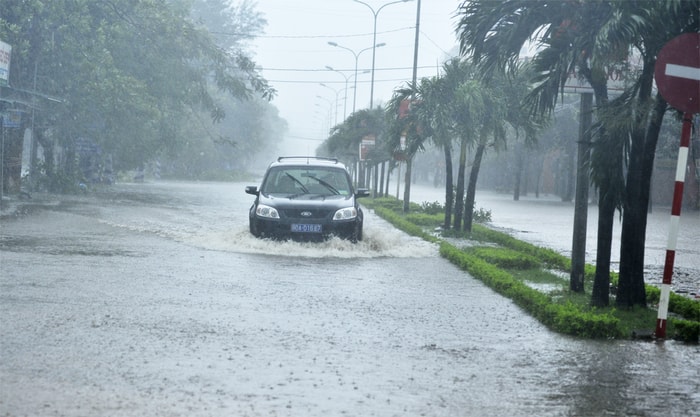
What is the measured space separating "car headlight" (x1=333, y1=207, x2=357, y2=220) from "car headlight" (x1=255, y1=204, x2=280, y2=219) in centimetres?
102

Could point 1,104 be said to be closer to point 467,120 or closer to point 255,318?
point 467,120

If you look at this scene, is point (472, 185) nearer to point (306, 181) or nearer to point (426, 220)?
point (426, 220)

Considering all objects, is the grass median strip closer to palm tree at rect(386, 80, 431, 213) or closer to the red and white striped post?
the red and white striped post

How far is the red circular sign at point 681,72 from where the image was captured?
9555mm

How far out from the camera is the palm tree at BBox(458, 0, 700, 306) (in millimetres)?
10727

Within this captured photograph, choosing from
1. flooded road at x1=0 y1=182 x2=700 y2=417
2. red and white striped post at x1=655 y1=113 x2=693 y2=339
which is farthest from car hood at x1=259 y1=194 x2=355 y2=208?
red and white striped post at x1=655 y1=113 x2=693 y2=339

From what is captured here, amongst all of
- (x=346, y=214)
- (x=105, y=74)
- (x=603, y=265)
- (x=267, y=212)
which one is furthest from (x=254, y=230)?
(x=105, y=74)

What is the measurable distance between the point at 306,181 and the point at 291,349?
11.3m

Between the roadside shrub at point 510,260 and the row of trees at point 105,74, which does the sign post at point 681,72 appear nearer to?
the roadside shrub at point 510,260

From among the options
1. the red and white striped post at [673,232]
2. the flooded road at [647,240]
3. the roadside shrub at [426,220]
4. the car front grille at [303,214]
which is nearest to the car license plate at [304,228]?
the car front grille at [303,214]

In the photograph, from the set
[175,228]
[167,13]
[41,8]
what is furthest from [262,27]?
[175,228]

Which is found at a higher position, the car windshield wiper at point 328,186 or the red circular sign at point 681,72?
the red circular sign at point 681,72

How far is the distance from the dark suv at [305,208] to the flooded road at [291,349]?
91.2 inches

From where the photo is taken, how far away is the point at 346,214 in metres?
18.4
